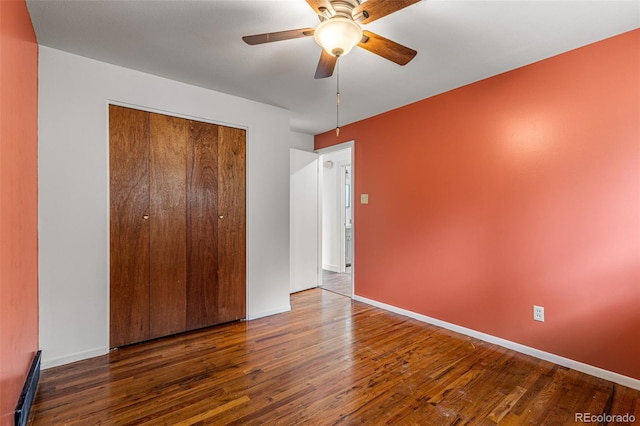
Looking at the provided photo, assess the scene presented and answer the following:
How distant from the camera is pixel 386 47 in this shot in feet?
5.65

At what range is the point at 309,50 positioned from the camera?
2240 millimetres

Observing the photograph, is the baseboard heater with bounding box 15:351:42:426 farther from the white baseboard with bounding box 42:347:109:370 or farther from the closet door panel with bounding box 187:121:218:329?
the closet door panel with bounding box 187:121:218:329

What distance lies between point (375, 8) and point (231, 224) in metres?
2.40

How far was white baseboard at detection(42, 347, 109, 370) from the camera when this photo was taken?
2.21 meters

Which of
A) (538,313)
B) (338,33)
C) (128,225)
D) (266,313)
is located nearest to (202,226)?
(128,225)

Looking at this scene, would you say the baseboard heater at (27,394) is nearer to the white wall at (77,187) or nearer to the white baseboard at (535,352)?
the white wall at (77,187)

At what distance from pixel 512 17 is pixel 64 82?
3244mm

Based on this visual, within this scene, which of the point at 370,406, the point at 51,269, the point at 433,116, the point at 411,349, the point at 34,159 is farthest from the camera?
the point at 433,116

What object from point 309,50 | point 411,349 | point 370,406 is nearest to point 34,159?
point 309,50

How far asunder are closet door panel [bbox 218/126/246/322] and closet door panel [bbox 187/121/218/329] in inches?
2.2

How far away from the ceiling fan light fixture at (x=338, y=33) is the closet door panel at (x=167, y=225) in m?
1.89


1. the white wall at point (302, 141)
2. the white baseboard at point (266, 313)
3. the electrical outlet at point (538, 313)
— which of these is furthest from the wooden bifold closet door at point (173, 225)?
the electrical outlet at point (538, 313)

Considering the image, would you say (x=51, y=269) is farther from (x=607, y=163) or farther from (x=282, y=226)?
(x=607, y=163)

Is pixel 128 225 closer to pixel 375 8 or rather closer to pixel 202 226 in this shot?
pixel 202 226
